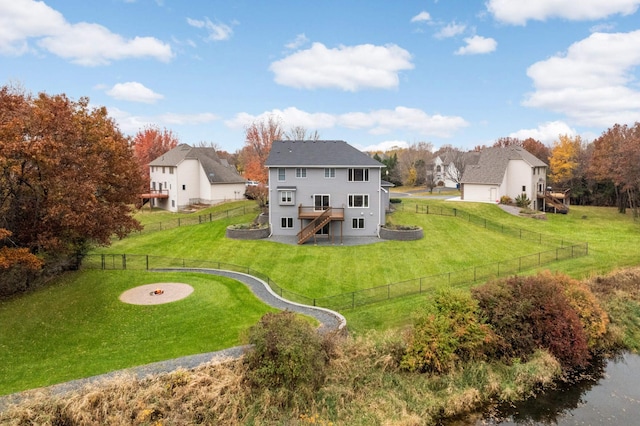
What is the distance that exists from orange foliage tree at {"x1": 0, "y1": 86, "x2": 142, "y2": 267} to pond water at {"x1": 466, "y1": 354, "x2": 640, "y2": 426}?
17.8 m

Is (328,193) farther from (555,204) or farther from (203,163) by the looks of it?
(555,204)

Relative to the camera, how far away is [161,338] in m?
17.2

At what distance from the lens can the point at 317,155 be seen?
124 feet

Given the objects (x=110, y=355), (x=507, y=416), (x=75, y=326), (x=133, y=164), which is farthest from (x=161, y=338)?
(x=507, y=416)

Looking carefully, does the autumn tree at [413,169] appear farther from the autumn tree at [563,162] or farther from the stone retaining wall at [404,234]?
the stone retaining wall at [404,234]

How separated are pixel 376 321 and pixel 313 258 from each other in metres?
11.1

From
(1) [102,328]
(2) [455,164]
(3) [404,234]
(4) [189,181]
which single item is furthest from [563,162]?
(1) [102,328]

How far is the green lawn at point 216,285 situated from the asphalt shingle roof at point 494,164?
714cm

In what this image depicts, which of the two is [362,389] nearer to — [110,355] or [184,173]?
[110,355]

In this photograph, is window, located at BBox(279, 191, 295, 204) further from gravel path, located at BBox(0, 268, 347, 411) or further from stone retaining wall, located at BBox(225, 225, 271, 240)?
gravel path, located at BBox(0, 268, 347, 411)

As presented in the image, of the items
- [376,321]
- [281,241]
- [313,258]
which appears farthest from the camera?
[281,241]

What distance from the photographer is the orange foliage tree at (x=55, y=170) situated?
1680 cm

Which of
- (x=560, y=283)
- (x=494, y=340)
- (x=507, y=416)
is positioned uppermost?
(x=560, y=283)

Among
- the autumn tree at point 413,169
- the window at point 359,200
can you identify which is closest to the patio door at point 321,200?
the window at point 359,200
